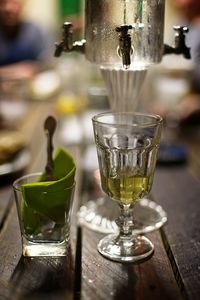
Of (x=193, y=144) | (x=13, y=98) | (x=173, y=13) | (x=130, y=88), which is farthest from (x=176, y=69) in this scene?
(x=173, y=13)

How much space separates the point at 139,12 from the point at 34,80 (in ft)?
3.78

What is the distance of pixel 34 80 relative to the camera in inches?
71.3

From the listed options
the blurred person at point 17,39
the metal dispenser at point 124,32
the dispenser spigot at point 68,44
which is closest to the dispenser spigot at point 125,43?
the metal dispenser at point 124,32

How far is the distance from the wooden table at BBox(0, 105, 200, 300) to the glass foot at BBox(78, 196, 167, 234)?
17 millimetres

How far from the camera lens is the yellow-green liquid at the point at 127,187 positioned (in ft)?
2.12

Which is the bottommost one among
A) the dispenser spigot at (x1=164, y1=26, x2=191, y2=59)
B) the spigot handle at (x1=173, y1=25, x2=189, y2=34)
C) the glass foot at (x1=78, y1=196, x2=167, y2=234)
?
the glass foot at (x1=78, y1=196, x2=167, y2=234)

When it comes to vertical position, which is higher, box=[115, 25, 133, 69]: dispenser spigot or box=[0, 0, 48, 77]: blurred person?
box=[115, 25, 133, 69]: dispenser spigot

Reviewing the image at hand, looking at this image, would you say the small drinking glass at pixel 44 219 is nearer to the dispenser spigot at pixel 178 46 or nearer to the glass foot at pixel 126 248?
the glass foot at pixel 126 248

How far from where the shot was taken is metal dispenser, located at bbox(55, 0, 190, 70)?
695mm

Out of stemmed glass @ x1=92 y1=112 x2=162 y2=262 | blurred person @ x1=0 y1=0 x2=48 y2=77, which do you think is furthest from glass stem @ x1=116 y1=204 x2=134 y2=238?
blurred person @ x1=0 y1=0 x2=48 y2=77

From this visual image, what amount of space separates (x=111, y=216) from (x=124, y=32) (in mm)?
317

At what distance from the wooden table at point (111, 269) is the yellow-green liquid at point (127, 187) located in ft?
0.28

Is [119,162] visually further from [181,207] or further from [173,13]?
[173,13]

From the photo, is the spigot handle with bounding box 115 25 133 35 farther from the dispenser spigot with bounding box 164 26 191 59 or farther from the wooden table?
the wooden table
